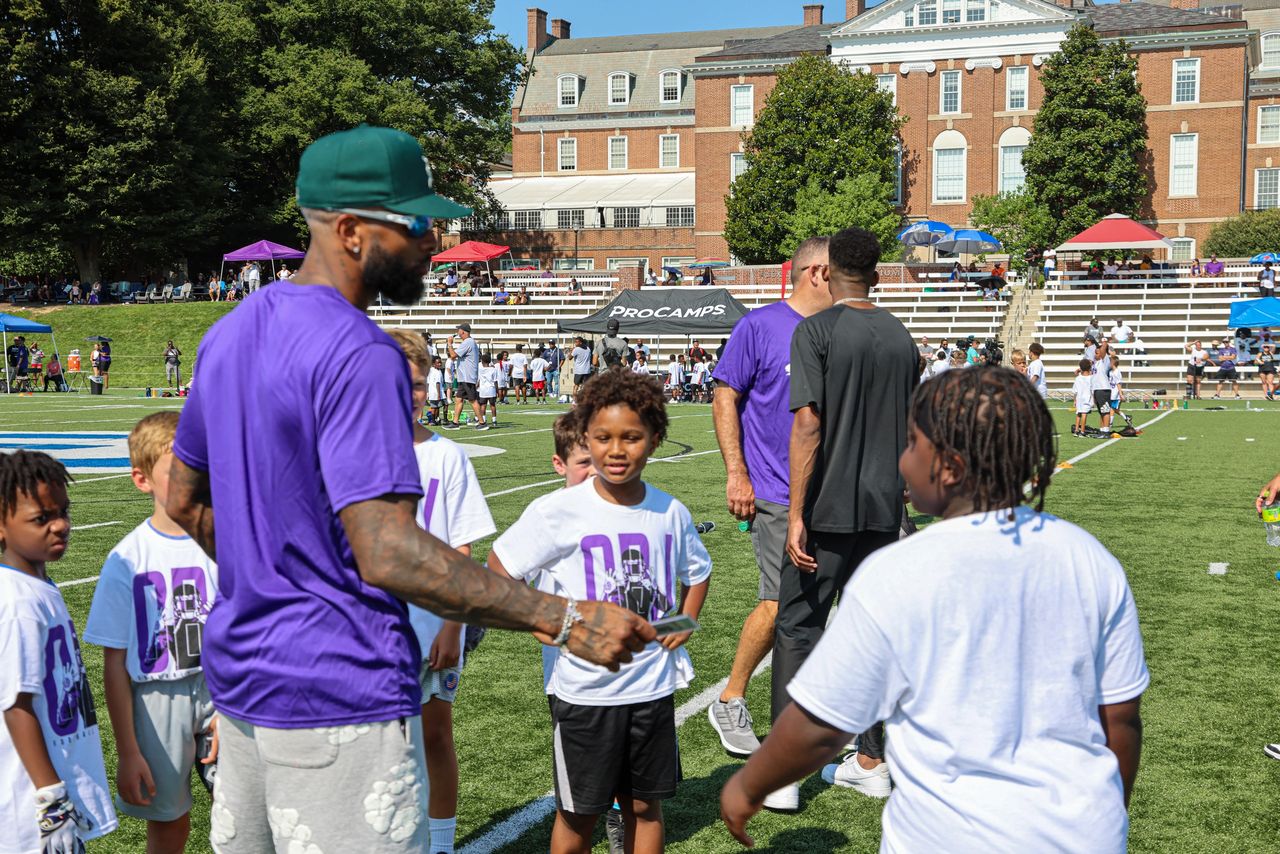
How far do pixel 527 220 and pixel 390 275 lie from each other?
69.3 metres

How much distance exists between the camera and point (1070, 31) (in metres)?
54.7

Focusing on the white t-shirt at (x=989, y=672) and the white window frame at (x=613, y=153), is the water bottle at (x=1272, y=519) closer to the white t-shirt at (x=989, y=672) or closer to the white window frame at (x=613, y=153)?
the white t-shirt at (x=989, y=672)

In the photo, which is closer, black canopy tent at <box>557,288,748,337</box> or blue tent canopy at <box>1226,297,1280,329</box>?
black canopy tent at <box>557,288,748,337</box>

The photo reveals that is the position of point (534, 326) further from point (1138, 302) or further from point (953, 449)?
point (953, 449)

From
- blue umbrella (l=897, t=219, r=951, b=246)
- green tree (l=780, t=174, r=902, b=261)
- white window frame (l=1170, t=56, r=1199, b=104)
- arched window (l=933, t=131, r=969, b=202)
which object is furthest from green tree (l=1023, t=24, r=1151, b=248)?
blue umbrella (l=897, t=219, r=951, b=246)

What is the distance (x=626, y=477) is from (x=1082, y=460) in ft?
53.6

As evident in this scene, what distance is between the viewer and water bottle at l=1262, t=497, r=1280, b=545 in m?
5.13

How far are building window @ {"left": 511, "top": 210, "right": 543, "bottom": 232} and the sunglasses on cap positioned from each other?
68.6 metres

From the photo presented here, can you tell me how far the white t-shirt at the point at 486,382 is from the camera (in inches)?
920

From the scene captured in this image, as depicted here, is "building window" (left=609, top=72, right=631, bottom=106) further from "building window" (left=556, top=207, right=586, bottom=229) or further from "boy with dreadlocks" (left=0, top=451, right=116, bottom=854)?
"boy with dreadlocks" (left=0, top=451, right=116, bottom=854)

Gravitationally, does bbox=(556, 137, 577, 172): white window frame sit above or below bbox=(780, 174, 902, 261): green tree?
above

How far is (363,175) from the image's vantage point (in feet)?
7.50

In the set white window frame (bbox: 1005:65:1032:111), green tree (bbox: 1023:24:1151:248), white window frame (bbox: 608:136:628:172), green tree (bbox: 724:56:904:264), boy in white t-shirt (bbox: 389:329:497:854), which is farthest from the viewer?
white window frame (bbox: 608:136:628:172)

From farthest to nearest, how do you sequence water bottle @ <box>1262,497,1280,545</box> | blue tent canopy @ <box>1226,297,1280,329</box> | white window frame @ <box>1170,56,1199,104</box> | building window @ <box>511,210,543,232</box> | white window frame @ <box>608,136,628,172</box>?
1. white window frame @ <box>608,136,628,172</box>
2. building window @ <box>511,210,543,232</box>
3. white window frame @ <box>1170,56,1199,104</box>
4. blue tent canopy @ <box>1226,297,1280,329</box>
5. water bottle @ <box>1262,497,1280,545</box>
